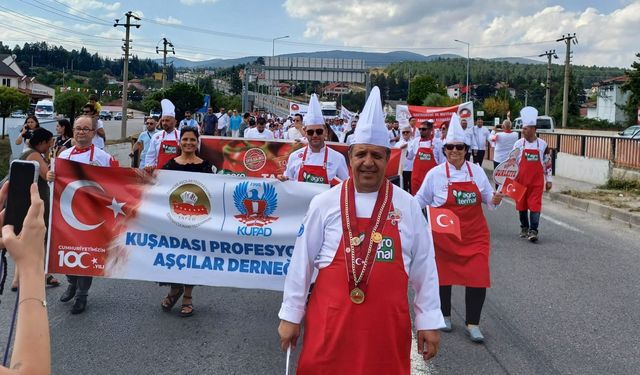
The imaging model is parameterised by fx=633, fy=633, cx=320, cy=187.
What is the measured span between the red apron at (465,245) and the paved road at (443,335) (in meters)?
0.57

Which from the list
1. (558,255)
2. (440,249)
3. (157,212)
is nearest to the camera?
(440,249)

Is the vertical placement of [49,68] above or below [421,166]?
above

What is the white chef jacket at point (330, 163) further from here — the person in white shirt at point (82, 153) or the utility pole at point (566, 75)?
the utility pole at point (566, 75)

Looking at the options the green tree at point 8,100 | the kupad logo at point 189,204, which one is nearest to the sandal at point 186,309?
the kupad logo at point 189,204

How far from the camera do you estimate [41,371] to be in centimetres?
166

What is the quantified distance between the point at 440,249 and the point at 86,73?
208990 millimetres

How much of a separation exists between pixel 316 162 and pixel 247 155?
6.96 feet

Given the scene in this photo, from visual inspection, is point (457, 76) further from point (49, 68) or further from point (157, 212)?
point (157, 212)

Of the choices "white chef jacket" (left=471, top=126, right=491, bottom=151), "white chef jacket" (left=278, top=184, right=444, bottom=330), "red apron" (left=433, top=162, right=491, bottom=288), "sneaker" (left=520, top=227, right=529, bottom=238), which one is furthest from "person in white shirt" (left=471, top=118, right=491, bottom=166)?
"white chef jacket" (left=278, top=184, right=444, bottom=330)

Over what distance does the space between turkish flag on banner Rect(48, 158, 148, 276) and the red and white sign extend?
1081 centimetres

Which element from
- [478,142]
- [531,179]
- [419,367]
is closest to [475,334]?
[419,367]

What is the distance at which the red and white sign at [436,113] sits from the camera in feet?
52.9

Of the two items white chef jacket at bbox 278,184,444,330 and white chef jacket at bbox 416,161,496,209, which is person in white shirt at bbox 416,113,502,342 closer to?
white chef jacket at bbox 416,161,496,209

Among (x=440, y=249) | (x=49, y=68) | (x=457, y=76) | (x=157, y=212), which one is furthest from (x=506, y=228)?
(x=49, y=68)
